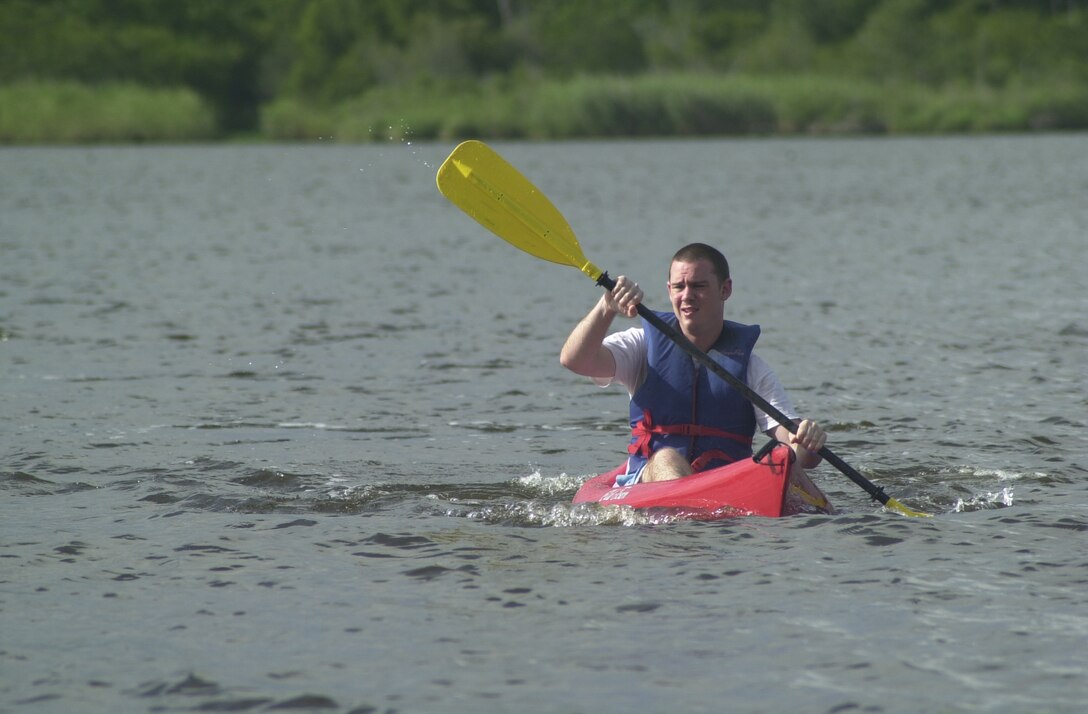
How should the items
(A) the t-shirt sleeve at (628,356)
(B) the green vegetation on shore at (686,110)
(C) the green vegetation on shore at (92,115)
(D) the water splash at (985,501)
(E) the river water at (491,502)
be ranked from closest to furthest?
1. (E) the river water at (491,502)
2. (A) the t-shirt sleeve at (628,356)
3. (D) the water splash at (985,501)
4. (B) the green vegetation on shore at (686,110)
5. (C) the green vegetation on shore at (92,115)

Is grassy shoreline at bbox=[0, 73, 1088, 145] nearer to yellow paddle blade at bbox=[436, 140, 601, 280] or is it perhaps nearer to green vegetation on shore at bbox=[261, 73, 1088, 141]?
green vegetation on shore at bbox=[261, 73, 1088, 141]

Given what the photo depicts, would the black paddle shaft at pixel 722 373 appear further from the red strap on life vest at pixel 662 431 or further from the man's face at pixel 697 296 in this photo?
the red strap on life vest at pixel 662 431

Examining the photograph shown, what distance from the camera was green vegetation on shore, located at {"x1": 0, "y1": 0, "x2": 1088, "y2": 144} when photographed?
5181 cm

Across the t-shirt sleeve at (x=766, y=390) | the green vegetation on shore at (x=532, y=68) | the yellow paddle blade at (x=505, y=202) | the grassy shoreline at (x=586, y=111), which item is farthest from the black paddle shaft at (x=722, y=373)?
the grassy shoreline at (x=586, y=111)

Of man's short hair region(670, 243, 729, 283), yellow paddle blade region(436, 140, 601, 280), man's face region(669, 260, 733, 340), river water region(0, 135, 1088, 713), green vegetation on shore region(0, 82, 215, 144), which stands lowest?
river water region(0, 135, 1088, 713)

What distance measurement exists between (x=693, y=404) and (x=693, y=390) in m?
0.06

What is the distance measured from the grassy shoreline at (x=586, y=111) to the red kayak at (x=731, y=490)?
43808 mm

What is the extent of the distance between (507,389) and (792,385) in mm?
1799


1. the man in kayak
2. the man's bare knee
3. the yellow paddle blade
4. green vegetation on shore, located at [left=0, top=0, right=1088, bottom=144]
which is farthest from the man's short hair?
green vegetation on shore, located at [left=0, top=0, right=1088, bottom=144]

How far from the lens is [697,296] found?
603 cm

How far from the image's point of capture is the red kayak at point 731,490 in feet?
19.5

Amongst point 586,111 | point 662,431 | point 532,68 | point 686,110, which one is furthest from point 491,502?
point 532,68

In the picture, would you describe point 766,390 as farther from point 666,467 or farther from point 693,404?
point 666,467

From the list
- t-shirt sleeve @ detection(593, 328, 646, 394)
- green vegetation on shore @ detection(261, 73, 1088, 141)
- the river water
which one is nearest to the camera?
the river water
